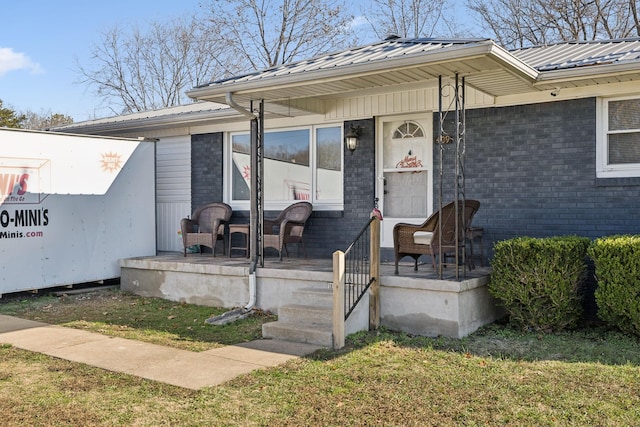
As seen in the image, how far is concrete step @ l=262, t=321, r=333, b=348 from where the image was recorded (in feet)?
20.4

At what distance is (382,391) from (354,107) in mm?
5436

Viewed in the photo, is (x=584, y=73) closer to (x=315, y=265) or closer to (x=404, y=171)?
(x=404, y=171)

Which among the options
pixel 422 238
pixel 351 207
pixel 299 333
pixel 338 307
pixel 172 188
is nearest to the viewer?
pixel 338 307

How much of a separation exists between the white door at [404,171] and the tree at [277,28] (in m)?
14.5

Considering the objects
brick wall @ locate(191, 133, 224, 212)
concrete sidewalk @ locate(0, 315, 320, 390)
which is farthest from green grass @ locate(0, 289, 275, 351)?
brick wall @ locate(191, 133, 224, 212)

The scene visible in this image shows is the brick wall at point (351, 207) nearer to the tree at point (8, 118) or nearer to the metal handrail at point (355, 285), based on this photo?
the metal handrail at point (355, 285)

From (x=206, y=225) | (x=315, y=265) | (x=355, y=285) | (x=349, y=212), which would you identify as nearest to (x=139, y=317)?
(x=315, y=265)

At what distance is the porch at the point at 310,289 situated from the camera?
6.64 m

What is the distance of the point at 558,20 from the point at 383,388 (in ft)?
57.3

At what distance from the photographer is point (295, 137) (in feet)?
33.2

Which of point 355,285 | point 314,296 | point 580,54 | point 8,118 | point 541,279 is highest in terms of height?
point 8,118

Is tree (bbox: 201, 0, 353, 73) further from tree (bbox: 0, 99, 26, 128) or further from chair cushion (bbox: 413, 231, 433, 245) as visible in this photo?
chair cushion (bbox: 413, 231, 433, 245)

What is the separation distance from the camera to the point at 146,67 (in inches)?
1153

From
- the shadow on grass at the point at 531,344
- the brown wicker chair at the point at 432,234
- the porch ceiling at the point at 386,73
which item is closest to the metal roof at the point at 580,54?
the porch ceiling at the point at 386,73
